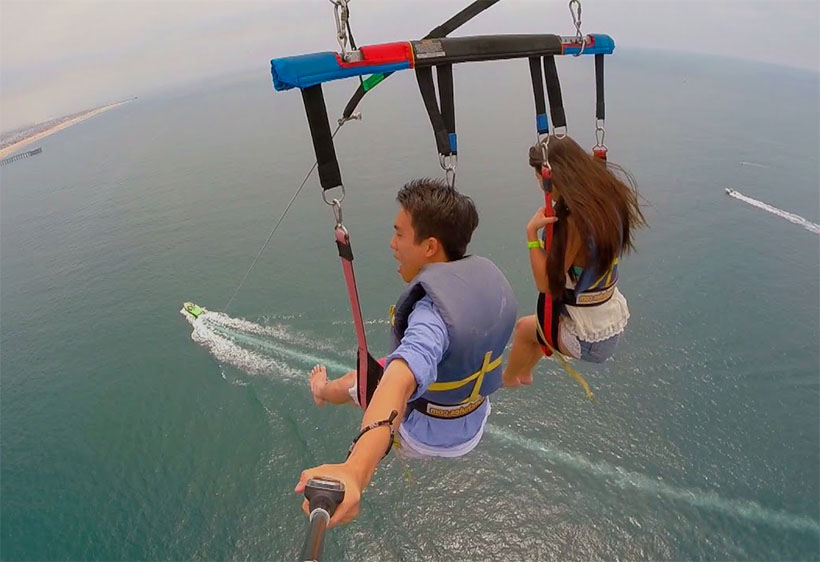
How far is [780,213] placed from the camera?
26.6 metres

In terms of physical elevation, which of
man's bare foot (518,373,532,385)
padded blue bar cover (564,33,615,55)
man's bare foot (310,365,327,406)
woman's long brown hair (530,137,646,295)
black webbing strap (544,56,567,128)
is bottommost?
A: man's bare foot (518,373,532,385)

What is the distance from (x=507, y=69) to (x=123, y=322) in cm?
10491

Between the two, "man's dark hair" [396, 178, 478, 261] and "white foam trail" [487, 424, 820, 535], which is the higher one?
"man's dark hair" [396, 178, 478, 261]

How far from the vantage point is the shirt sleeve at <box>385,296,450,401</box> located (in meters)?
1.58

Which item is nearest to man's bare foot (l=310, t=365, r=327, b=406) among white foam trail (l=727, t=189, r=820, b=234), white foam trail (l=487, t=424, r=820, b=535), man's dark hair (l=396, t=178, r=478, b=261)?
man's dark hair (l=396, t=178, r=478, b=261)

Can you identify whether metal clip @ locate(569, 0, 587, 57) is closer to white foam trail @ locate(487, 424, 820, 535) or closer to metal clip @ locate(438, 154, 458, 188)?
metal clip @ locate(438, 154, 458, 188)

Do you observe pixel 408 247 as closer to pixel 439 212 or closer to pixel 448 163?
pixel 439 212

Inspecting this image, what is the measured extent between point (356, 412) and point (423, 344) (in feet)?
45.0

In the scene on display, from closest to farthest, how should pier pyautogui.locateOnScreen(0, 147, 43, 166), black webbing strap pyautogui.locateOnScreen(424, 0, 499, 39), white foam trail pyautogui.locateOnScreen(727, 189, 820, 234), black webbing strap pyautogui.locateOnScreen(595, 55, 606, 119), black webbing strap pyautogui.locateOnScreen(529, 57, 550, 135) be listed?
black webbing strap pyautogui.locateOnScreen(424, 0, 499, 39), black webbing strap pyautogui.locateOnScreen(529, 57, 550, 135), black webbing strap pyautogui.locateOnScreen(595, 55, 606, 119), white foam trail pyautogui.locateOnScreen(727, 189, 820, 234), pier pyautogui.locateOnScreen(0, 147, 43, 166)

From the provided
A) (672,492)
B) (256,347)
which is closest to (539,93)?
(672,492)

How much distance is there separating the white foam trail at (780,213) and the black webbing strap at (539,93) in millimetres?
31321

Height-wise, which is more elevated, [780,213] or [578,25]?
[578,25]

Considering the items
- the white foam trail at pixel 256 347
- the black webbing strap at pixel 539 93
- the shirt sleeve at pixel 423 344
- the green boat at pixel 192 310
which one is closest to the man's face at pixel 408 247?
the shirt sleeve at pixel 423 344

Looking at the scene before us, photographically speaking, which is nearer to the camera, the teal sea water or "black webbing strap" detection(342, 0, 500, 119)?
"black webbing strap" detection(342, 0, 500, 119)
